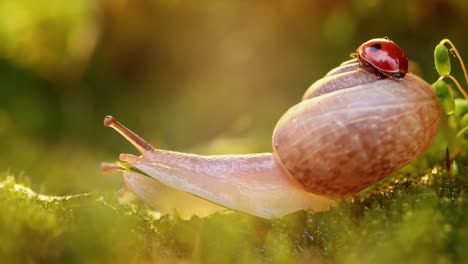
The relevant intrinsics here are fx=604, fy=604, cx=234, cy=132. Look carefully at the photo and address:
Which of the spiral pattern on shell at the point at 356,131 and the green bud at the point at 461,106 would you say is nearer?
the spiral pattern on shell at the point at 356,131

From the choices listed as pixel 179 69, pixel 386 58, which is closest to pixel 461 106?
pixel 386 58

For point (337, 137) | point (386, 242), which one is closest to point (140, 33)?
point (337, 137)

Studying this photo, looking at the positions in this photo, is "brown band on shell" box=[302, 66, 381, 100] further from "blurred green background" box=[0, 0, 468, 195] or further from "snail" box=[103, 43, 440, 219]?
"blurred green background" box=[0, 0, 468, 195]

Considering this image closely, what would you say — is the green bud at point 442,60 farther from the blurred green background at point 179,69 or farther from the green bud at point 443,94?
the blurred green background at point 179,69

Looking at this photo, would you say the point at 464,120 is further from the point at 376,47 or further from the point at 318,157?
the point at 318,157

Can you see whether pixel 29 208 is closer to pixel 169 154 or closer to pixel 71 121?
pixel 169 154

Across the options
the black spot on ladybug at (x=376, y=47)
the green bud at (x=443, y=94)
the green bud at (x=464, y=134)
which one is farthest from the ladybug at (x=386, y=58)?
the green bud at (x=464, y=134)
